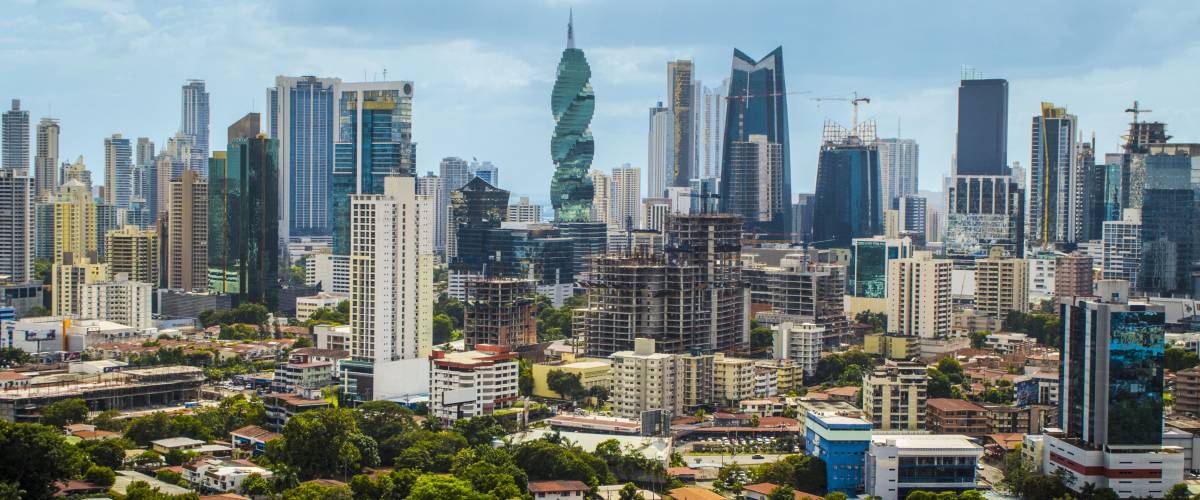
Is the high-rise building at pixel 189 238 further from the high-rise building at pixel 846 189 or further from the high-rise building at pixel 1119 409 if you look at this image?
the high-rise building at pixel 1119 409

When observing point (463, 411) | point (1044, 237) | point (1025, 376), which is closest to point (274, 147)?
point (463, 411)

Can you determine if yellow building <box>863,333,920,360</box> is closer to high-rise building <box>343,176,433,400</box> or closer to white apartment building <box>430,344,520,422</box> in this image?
white apartment building <box>430,344,520,422</box>

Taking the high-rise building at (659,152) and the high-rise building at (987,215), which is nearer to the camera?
the high-rise building at (987,215)

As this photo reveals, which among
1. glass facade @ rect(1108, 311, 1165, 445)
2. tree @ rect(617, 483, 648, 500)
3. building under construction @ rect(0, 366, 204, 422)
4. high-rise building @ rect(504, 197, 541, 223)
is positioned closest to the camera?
tree @ rect(617, 483, 648, 500)

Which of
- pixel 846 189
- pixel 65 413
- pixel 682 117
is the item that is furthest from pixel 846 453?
pixel 682 117

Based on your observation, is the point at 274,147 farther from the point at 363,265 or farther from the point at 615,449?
the point at 615,449

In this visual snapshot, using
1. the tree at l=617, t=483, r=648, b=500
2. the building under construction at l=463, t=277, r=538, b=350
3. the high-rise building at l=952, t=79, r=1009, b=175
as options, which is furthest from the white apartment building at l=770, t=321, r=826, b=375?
the high-rise building at l=952, t=79, r=1009, b=175

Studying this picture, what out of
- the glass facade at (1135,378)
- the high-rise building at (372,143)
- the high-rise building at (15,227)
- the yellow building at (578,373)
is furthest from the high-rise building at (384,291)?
the high-rise building at (15,227)
